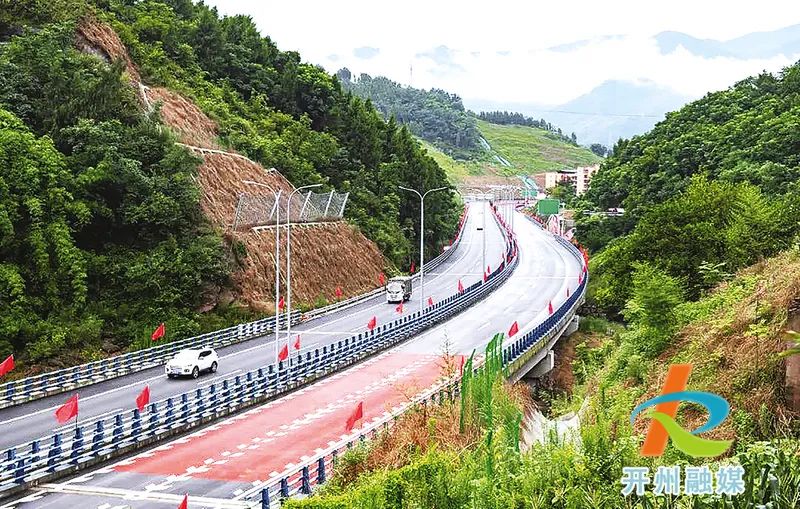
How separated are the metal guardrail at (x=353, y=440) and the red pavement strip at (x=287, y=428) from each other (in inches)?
46.2

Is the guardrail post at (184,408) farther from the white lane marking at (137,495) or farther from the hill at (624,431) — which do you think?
the hill at (624,431)

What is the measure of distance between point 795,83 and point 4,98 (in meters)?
66.8

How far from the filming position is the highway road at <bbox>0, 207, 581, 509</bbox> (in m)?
19.7

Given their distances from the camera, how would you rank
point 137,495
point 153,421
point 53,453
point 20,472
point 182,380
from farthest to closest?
point 182,380 → point 153,421 → point 53,453 → point 20,472 → point 137,495

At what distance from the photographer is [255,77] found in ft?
251

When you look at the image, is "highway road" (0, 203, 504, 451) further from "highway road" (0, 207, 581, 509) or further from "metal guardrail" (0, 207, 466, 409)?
"highway road" (0, 207, 581, 509)

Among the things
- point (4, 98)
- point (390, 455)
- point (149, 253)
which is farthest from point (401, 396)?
point (4, 98)

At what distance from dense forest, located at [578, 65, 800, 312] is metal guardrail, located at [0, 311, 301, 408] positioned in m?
19.4

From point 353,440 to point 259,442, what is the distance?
3662mm

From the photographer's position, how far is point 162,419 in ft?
81.7

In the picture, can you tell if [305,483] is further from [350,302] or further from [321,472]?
[350,302]

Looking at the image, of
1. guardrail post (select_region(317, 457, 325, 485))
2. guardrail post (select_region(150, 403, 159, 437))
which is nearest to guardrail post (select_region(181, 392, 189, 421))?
guardrail post (select_region(150, 403, 159, 437))

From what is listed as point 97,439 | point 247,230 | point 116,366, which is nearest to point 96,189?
point 247,230

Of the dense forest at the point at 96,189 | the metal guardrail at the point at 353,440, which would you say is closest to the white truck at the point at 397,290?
the dense forest at the point at 96,189
